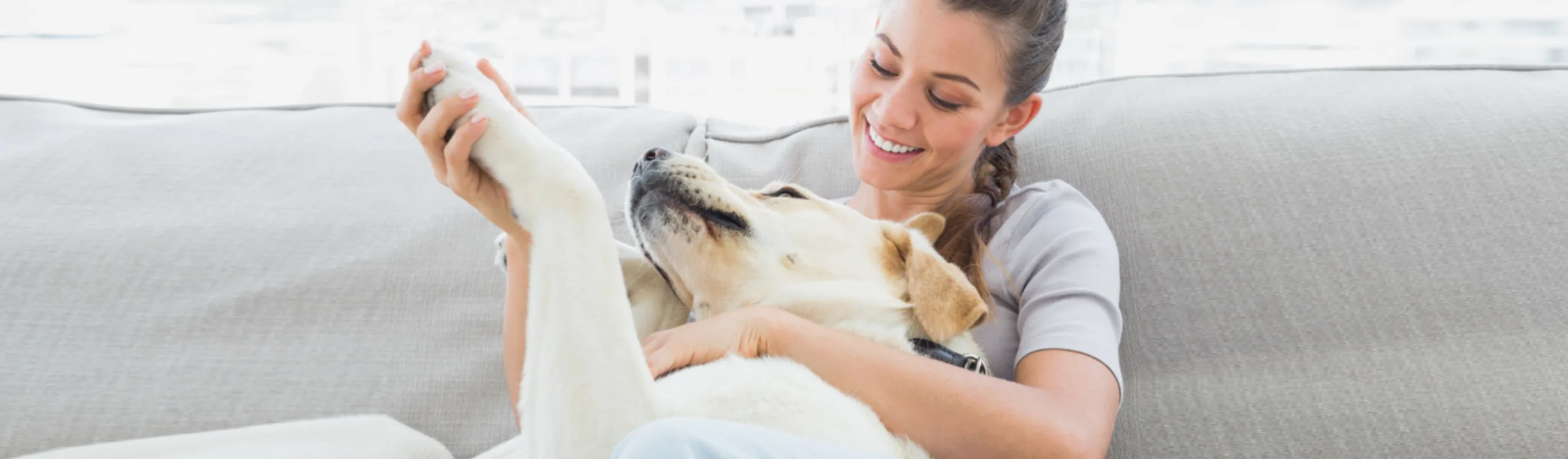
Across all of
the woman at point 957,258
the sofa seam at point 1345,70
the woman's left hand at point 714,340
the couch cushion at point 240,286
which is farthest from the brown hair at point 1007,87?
the couch cushion at point 240,286

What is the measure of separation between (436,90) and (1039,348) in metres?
0.77

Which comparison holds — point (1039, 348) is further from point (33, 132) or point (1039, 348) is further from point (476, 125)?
point (33, 132)

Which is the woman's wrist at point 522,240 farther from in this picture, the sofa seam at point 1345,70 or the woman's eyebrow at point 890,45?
the sofa seam at point 1345,70

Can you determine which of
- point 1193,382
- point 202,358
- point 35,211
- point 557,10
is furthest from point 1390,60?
point 35,211

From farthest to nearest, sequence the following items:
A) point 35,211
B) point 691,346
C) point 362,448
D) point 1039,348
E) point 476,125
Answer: point 35,211 < point 362,448 < point 1039,348 < point 691,346 < point 476,125

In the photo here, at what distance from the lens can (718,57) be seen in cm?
289

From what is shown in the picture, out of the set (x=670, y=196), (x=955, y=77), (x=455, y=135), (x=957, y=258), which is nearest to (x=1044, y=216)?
(x=957, y=258)

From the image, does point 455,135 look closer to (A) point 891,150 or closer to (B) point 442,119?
(B) point 442,119

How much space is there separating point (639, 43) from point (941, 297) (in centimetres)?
186

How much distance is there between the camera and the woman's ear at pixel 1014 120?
157 centimetres

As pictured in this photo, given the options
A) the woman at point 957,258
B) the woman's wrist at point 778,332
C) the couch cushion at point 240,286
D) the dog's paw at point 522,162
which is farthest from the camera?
the couch cushion at point 240,286

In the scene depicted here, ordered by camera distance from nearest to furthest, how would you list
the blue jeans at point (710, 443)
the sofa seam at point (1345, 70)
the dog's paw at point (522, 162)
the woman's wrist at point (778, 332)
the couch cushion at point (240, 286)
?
the blue jeans at point (710, 443)
the dog's paw at point (522, 162)
the woman's wrist at point (778, 332)
the couch cushion at point (240, 286)
the sofa seam at point (1345, 70)

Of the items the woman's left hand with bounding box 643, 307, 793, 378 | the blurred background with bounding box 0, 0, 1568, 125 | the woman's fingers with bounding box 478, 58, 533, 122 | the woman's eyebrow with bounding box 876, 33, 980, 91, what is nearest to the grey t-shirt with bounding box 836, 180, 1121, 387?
the woman's eyebrow with bounding box 876, 33, 980, 91

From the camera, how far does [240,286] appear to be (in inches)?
65.4
